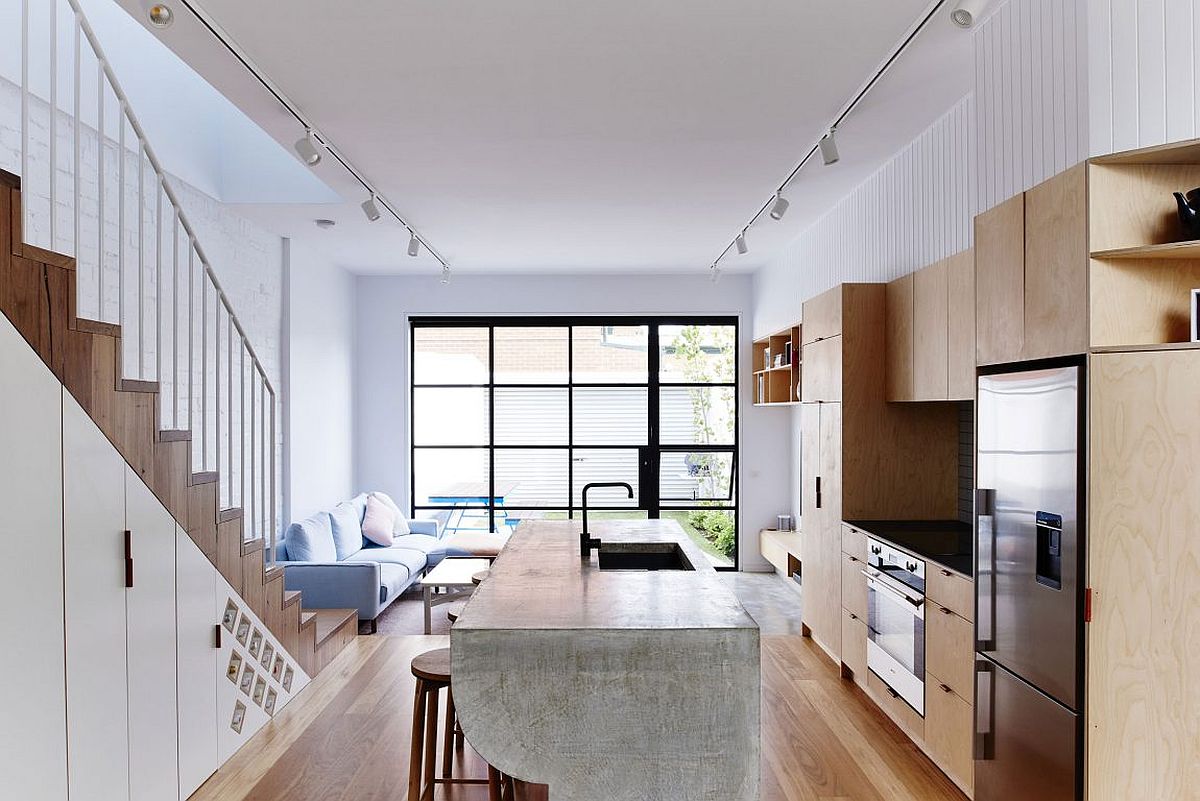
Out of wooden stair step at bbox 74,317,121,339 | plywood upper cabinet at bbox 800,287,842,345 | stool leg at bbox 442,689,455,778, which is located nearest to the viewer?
wooden stair step at bbox 74,317,121,339

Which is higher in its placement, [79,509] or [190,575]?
[79,509]

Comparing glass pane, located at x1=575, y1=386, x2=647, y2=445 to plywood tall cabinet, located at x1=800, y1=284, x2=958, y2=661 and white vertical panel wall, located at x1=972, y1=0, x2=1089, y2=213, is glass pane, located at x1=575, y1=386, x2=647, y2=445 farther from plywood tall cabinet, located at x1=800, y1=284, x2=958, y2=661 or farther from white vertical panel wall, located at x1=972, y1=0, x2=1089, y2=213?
white vertical panel wall, located at x1=972, y1=0, x2=1089, y2=213

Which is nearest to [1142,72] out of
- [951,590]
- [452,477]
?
[951,590]

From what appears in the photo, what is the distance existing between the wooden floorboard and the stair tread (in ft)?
0.65

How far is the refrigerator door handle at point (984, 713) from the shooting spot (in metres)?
2.91

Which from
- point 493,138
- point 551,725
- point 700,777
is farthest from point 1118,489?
point 493,138

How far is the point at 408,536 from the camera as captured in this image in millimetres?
7789

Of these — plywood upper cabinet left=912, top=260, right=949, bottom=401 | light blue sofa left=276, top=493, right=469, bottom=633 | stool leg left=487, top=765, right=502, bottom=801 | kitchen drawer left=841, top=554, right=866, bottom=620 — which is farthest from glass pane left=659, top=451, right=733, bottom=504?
stool leg left=487, top=765, right=502, bottom=801

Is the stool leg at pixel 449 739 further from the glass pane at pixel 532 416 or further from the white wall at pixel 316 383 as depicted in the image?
the glass pane at pixel 532 416

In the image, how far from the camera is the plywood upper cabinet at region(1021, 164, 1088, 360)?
94.7 inches

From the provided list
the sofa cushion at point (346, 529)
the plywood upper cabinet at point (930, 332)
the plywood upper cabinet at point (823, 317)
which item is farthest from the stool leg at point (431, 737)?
the sofa cushion at point (346, 529)

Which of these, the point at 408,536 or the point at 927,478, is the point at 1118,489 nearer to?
the point at 927,478

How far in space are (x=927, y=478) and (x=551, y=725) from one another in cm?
309

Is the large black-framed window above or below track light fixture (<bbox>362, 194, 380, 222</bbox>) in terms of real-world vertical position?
below
